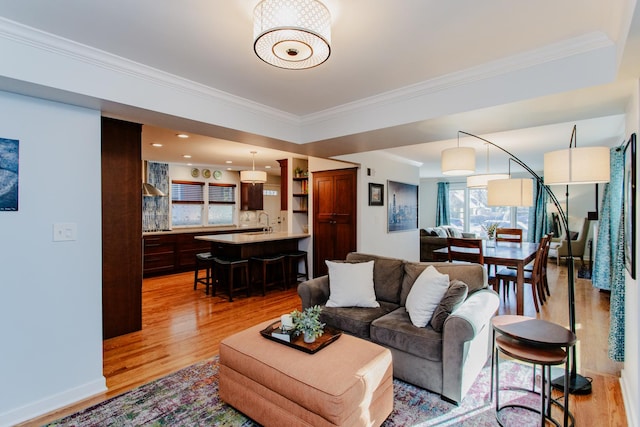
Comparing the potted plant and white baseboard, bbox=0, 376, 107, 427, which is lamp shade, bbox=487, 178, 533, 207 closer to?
the potted plant

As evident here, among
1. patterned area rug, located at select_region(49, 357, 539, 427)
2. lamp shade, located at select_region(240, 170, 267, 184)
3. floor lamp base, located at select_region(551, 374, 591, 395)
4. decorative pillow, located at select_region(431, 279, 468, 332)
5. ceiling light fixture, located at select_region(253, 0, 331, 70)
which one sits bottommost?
patterned area rug, located at select_region(49, 357, 539, 427)

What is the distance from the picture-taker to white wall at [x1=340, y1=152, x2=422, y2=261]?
5.32m

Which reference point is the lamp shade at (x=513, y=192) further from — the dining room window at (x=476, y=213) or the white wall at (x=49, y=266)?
the dining room window at (x=476, y=213)

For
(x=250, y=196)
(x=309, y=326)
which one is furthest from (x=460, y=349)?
(x=250, y=196)

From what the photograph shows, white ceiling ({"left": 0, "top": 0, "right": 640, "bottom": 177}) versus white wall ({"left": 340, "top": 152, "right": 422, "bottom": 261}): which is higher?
white ceiling ({"left": 0, "top": 0, "right": 640, "bottom": 177})

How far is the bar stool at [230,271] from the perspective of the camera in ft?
15.5

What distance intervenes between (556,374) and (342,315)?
5.91 feet

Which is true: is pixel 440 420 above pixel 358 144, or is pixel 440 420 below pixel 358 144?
below

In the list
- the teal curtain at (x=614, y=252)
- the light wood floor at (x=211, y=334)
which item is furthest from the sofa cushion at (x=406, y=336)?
the teal curtain at (x=614, y=252)

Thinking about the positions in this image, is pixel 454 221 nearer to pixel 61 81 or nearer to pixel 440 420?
pixel 440 420

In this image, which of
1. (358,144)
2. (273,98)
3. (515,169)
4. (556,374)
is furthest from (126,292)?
(515,169)

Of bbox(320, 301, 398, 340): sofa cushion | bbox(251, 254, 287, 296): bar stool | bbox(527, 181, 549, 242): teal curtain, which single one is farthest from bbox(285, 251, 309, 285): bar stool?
bbox(527, 181, 549, 242): teal curtain

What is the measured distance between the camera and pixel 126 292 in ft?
11.6

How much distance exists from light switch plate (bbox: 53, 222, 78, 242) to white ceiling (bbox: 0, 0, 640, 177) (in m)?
0.89
